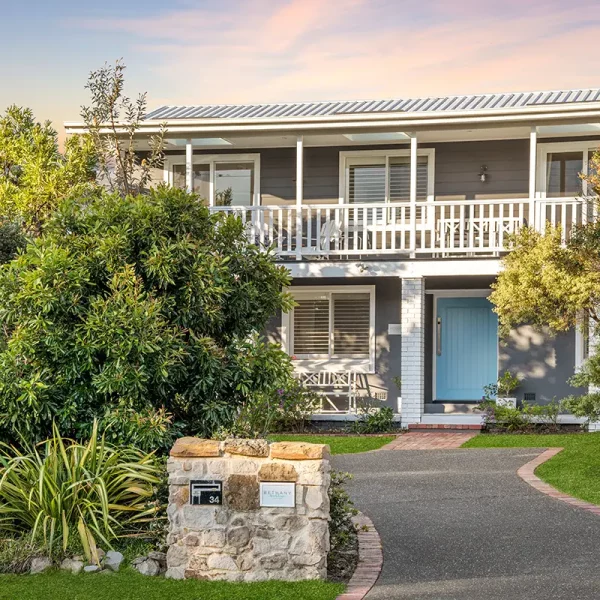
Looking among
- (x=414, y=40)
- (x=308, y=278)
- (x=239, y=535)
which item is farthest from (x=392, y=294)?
(x=239, y=535)

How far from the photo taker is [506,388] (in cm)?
1941

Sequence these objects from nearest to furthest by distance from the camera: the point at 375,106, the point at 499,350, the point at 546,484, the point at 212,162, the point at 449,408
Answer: the point at 546,484 → the point at 449,408 → the point at 499,350 → the point at 212,162 → the point at 375,106

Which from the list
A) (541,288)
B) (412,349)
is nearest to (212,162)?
(412,349)

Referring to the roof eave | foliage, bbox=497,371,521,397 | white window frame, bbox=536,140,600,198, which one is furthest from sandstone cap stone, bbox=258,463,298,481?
white window frame, bbox=536,140,600,198

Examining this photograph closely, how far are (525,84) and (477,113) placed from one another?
5.32 m

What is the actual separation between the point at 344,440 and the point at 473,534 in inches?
314

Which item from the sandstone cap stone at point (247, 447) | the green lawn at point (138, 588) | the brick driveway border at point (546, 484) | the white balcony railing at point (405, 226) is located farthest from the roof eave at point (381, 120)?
the green lawn at point (138, 588)

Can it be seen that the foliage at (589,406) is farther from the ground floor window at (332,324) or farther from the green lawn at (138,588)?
the ground floor window at (332,324)

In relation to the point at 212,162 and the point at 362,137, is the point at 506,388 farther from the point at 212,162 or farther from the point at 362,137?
the point at 212,162

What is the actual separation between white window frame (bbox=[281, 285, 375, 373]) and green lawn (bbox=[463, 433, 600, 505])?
11.1 ft

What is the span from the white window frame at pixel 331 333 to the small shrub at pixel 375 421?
1118mm

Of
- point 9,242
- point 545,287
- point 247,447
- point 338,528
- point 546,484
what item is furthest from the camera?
point 545,287

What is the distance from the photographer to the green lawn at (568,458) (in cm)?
1187

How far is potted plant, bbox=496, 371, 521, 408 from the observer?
18984 mm
